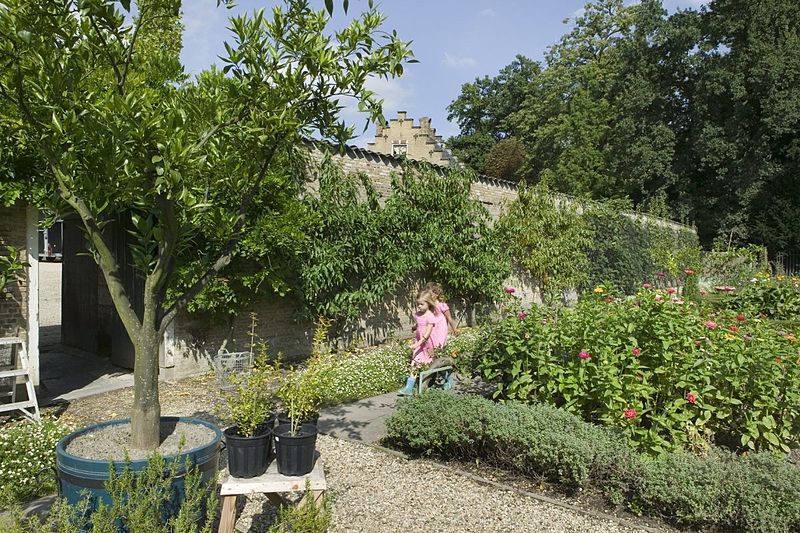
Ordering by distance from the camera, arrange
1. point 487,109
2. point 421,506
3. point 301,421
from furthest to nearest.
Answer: point 487,109 → point 421,506 → point 301,421

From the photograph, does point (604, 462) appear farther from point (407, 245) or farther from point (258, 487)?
point (407, 245)

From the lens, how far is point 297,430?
320cm

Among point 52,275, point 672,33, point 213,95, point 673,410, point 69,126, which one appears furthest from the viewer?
point 672,33

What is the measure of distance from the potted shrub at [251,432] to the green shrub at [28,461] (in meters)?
1.85

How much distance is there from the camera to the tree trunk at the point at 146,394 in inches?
123

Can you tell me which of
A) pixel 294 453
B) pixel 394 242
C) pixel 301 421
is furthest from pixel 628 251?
pixel 294 453

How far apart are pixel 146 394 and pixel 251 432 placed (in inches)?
25.1

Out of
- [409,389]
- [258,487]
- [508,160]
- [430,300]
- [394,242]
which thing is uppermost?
[508,160]

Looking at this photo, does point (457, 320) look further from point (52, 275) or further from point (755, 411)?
point (52, 275)

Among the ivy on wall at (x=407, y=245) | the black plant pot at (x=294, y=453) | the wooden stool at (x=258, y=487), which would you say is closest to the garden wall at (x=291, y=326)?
the ivy on wall at (x=407, y=245)

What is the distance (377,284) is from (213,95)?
6.69 metres

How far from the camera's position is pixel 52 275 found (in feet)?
71.3

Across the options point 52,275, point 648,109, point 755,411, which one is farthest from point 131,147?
point 648,109

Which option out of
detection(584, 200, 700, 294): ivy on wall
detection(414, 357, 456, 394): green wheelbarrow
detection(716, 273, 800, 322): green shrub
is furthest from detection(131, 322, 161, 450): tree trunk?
detection(584, 200, 700, 294): ivy on wall
